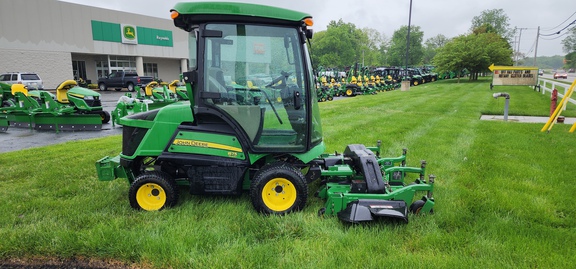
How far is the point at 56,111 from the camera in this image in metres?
10.7

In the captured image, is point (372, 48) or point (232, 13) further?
point (372, 48)

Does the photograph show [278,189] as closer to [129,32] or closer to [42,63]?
[42,63]

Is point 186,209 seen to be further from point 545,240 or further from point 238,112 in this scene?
point 545,240

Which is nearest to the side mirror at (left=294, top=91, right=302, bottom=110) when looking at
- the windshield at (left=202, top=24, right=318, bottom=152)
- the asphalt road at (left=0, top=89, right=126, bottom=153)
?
the windshield at (left=202, top=24, right=318, bottom=152)

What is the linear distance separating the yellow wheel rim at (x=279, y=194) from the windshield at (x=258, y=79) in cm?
38

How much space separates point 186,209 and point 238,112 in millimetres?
1245

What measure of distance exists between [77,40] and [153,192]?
34.7m

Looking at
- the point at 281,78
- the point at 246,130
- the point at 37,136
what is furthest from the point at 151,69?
the point at 281,78

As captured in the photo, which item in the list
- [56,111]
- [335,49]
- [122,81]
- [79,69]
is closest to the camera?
[56,111]

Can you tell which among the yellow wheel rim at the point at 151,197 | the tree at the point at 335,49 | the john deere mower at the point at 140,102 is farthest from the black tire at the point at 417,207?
the tree at the point at 335,49

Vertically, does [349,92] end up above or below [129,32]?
below

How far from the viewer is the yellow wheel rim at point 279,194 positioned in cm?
378

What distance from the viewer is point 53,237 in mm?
3262

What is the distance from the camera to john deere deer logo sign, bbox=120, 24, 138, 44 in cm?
3534
